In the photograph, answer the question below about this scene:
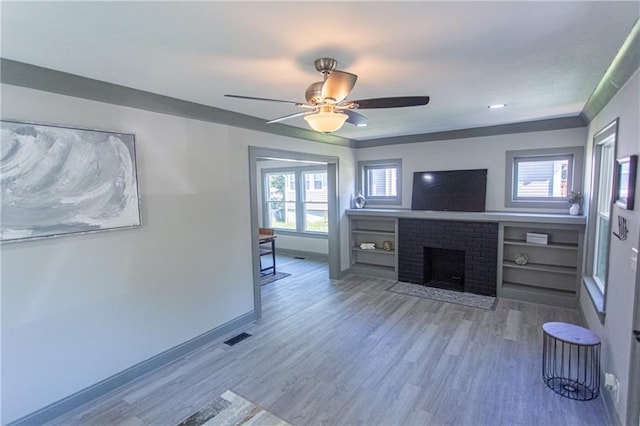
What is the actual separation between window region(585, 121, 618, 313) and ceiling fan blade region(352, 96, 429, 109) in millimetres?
2181

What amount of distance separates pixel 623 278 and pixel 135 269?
3.73m

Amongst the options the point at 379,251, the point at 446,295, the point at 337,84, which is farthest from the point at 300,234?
the point at 337,84

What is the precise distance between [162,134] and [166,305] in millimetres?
1601

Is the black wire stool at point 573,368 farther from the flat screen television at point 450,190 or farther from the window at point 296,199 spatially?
the window at point 296,199

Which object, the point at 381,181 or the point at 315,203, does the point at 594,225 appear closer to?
the point at 381,181

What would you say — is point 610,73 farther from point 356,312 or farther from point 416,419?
point 356,312

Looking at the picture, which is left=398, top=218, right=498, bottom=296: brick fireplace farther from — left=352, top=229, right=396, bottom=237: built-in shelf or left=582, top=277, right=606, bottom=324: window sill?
left=582, top=277, right=606, bottom=324: window sill

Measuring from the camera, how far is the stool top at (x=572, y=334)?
2.46 meters

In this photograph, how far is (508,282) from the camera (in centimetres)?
470

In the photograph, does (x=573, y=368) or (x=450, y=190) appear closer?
(x=573, y=368)

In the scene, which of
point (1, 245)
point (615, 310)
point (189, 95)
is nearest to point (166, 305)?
point (1, 245)

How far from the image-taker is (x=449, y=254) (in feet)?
17.0

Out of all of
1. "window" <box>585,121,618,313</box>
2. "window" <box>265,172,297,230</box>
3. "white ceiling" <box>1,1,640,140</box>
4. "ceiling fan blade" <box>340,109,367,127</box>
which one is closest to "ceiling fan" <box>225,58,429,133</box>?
"white ceiling" <box>1,1,640,140</box>

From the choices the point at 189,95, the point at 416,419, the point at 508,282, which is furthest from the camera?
the point at 508,282
